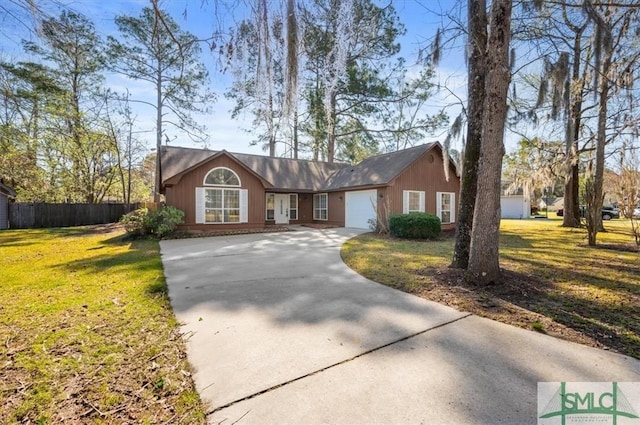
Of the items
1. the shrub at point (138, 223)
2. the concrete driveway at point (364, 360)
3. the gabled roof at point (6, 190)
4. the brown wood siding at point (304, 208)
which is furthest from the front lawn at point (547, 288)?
the gabled roof at point (6, 190)

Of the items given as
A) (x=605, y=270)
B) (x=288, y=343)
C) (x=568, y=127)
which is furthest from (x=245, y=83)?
(x=568, y=127)

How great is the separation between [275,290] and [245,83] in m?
2.91

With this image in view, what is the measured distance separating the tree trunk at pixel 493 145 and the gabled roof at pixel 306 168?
29.2ft

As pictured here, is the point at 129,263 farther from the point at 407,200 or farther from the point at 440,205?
the point at 440,205

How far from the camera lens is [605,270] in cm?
586

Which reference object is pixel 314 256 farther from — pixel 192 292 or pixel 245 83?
pixel 245 83

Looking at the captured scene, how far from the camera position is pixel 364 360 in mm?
2527

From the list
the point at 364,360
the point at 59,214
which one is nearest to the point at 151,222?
the point at 59,214

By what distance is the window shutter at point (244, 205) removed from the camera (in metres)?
13.9

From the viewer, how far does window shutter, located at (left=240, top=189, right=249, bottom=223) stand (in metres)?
13.9

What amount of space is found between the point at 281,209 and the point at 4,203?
539 inches

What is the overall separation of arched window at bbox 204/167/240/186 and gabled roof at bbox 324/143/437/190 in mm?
5475

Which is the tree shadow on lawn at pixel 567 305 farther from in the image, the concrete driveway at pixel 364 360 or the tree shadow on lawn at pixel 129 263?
the tree shadow on lawn at pixel 129 263

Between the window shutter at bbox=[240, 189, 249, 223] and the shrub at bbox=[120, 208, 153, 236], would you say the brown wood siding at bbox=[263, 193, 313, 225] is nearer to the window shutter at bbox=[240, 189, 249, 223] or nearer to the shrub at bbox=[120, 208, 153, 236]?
the window shutter at bbox=[240, 189, 249, 223]
